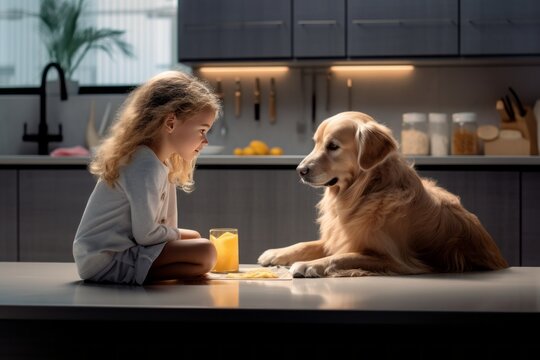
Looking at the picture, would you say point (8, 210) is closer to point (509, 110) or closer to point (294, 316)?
point (509, 110)

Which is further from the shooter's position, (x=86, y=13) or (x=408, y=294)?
(x=86, y=13)

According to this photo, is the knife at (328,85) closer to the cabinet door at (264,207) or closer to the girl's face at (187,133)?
the cabinet door at (264,207)

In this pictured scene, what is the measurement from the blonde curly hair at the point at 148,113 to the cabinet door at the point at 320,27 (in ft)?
7.27

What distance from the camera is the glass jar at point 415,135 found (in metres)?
4.20

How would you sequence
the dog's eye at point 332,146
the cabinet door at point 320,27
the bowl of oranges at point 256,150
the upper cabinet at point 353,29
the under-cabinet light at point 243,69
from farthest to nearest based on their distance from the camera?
the under-cabinet light at point 243,69, the bowl of oranges at point 256,150, the cabinet door at point 320,27, the upper cabinet at point 353,29, the dog's eye at point 332,146

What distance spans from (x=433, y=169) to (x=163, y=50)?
197 cm

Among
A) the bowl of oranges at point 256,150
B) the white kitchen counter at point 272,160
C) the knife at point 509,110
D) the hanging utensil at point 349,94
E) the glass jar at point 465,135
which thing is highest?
the hanging utensil at point 349,94

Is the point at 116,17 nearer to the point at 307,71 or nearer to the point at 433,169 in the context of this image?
the point at 307,71

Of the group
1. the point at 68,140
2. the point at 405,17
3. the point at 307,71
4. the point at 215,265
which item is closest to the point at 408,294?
the point at 215,265

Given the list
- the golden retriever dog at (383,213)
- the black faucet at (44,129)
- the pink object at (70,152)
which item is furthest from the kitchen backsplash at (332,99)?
the golden retriever dog at (383,213)

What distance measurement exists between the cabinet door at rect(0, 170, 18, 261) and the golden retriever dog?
2.34m

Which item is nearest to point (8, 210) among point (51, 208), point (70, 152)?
point (51, 208)

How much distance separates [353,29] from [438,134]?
734 mm

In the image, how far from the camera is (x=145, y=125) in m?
1.96
